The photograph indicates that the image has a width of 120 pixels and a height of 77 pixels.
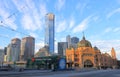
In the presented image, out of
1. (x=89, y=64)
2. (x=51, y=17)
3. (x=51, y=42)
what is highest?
(x=51, y=17)

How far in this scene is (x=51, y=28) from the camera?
4604 inches

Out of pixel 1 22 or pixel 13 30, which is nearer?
pixel 1 22

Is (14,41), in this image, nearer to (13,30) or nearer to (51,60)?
(51,60)

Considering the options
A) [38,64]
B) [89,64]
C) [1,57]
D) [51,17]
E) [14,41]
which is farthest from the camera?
[89,64]

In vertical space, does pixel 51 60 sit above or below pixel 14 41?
below

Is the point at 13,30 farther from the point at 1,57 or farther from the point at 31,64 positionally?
the point at 31,64

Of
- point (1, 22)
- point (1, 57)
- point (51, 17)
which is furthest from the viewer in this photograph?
point (1, 57)

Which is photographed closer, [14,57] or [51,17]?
[51,17]

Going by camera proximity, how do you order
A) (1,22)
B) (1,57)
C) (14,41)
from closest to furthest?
(1,22), (14,41), (1,57)

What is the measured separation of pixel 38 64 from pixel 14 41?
5392 centimetres

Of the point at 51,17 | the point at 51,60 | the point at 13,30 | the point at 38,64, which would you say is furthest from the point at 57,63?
the point at 13,30

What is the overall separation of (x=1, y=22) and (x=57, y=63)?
119 m

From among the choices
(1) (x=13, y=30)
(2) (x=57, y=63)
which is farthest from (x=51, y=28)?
(1) (x=13, y=30)

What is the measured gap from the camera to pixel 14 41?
449ft
